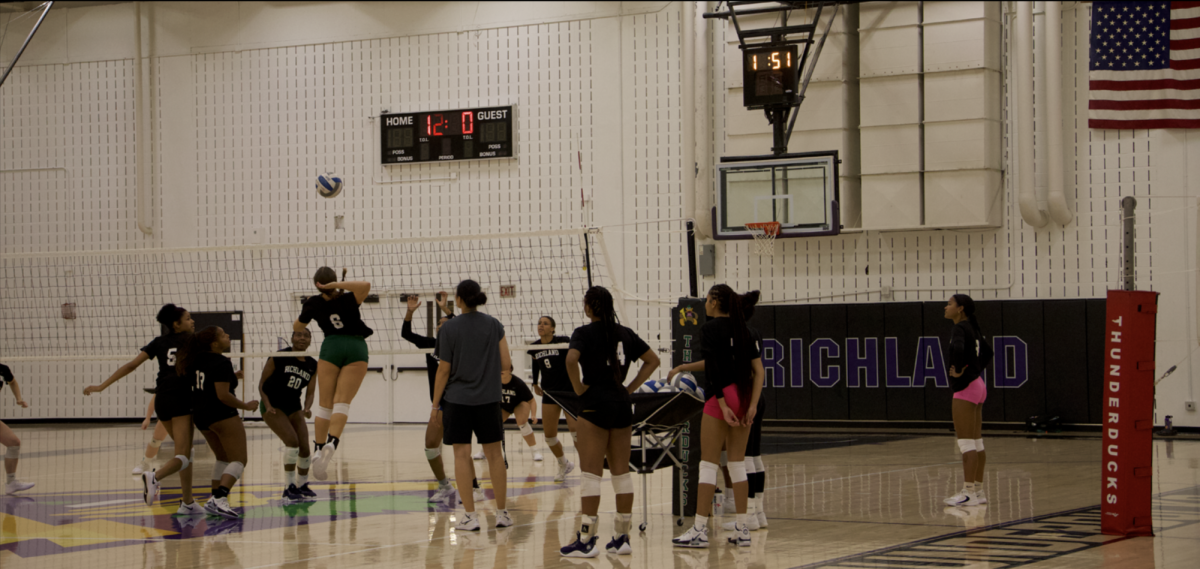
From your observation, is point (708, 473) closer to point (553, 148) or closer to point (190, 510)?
point (190, 510)

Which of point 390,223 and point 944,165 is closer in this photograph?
point 944,165

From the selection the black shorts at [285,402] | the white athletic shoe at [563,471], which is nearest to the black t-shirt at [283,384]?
the black shorts at [285,402]

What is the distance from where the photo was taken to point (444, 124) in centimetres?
1895

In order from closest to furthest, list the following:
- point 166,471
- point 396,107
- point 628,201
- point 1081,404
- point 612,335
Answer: point 612,335, point 166,471, point 1081,404, point 628,201, point 396,107

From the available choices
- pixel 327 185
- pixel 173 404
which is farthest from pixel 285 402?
pixel 327 185

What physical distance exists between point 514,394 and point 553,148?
26.0 ft

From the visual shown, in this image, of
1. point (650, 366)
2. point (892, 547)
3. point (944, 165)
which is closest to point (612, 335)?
point (650, 366)

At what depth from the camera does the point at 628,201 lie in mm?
18203

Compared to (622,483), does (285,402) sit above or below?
above

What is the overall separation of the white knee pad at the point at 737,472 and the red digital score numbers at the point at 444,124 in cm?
1296

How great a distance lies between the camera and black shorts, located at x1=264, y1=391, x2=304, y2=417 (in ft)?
31.2

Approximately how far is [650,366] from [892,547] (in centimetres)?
184

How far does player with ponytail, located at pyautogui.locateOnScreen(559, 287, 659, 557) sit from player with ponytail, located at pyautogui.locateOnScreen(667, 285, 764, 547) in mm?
488

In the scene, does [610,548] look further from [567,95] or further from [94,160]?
[94,160]
